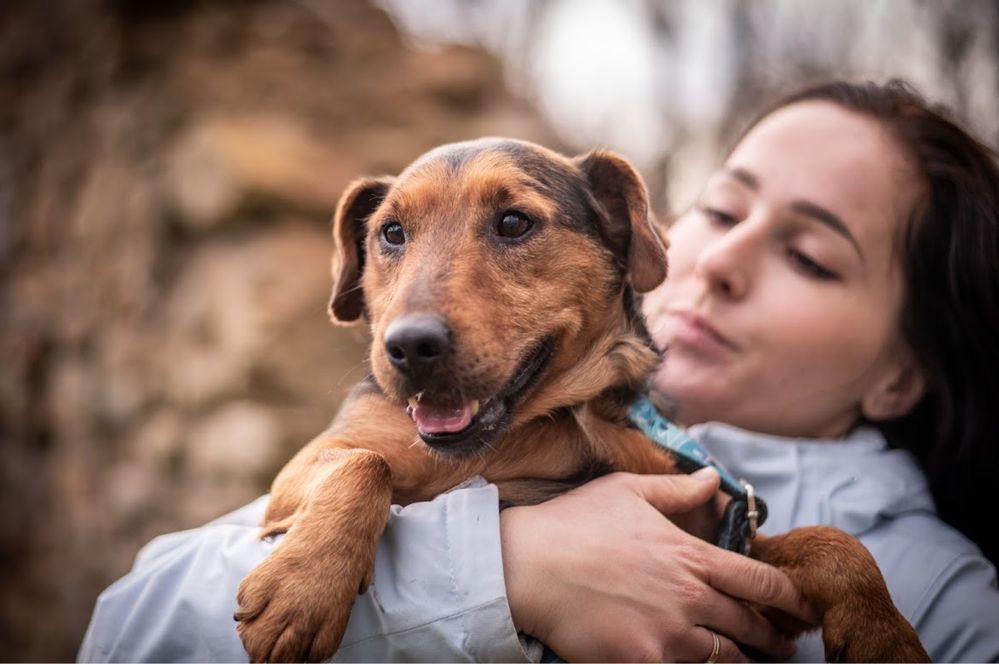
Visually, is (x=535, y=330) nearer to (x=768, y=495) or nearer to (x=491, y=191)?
(x=491, y=191)

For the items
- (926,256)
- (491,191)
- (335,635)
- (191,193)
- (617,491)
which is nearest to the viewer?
(335,635)

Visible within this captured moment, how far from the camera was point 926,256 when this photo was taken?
331cm

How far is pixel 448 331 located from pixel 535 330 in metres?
0.37

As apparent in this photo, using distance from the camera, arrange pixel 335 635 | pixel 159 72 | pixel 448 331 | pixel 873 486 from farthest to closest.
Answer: pixel 159 72 → pixel 873 486 → pixel 448 331 → pixel 335 635

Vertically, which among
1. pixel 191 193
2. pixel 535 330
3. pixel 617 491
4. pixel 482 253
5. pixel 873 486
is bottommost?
pixel 191 193

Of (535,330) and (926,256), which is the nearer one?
(535,330)

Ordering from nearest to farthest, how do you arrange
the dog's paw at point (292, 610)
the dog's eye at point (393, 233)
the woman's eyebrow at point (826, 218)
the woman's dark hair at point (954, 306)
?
the dog's paw at point (292, 610)
the dog's eye at point (393, 233)
the woman's eyebrow at point (826, 218)
the woman's dark hair at point (954, 306)

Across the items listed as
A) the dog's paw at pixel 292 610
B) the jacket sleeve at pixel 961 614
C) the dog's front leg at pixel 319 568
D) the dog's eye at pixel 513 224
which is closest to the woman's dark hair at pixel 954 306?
the jacket sleeve at pixel 961 614

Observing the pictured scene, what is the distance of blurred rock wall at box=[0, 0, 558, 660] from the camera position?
6203 mm

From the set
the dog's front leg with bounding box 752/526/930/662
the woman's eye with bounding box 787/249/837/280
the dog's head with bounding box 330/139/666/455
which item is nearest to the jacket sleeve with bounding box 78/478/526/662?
the dog's head with bounding box 330/139/666/455

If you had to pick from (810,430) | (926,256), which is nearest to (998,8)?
(926,256)

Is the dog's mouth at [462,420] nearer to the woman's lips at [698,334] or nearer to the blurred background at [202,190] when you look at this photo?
the woman's lips at [698,334]

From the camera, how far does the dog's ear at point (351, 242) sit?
123 inches

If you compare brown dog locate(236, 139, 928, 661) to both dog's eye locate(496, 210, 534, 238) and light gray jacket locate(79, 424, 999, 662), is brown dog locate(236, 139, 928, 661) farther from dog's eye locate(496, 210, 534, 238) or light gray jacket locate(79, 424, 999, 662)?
light gray jacket locate(79, 424, 999, 662)
